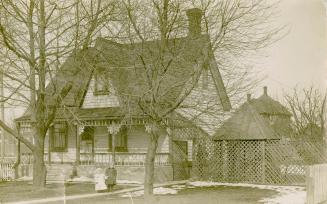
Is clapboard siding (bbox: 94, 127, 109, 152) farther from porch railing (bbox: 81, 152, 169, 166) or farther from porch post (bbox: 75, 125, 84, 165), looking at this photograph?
porch post (bbox: 75, 125, 84, 165)

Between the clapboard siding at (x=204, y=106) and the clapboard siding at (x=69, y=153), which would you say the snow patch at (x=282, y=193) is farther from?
the clapboard siding at (x=69, y=153)

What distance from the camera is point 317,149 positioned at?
26.7 metres

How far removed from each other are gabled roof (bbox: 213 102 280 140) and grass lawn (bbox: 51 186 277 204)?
427 cm

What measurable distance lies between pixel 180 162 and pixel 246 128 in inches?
178

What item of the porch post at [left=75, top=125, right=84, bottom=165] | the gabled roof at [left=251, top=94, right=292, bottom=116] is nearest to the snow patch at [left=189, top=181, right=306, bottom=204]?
the porch post at [left=75, top=125, right=84, bottom=165]

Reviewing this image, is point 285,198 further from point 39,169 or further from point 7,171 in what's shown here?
point 7,171

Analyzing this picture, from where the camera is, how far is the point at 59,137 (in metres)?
33.8

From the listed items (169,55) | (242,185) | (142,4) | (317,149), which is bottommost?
(242,185)

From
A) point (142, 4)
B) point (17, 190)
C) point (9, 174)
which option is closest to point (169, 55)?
point (142, 4)

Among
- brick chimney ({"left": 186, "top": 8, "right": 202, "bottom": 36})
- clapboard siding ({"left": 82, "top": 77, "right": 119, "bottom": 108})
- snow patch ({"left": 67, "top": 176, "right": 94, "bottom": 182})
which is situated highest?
brick chimney ({"left": 186, "top": 8, "right": 202, "bottom": 36})

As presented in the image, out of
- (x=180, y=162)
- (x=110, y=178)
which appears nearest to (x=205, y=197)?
(x=110, y=178)

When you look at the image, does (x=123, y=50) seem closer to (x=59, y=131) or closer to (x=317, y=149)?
(x=317, y=149)

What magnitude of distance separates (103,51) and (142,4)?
13.0 ft

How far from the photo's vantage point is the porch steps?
30156 millimetres
